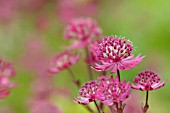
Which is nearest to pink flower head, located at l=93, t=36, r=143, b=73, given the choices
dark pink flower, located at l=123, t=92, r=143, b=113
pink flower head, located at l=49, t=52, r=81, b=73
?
pink flower head, located at l=49, t=52, r=81, b=73

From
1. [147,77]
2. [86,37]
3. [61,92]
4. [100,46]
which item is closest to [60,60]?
[86,37]

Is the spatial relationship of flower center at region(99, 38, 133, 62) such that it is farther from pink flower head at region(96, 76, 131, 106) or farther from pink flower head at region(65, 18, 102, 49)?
pink flower head at region(65, 18, 102, 49)

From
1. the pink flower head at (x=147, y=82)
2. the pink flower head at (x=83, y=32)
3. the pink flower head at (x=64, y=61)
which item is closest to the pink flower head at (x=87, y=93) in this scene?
Result: the pink flower head at (x=147, y=82)

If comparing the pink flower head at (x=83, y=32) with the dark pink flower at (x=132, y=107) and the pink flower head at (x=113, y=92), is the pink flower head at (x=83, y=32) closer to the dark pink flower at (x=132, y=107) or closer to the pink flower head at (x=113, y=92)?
the dark pink flower at (x=132, y=107)

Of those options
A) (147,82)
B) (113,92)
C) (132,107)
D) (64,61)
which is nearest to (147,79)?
(147,82)

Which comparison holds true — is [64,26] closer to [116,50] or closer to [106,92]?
[116,50]

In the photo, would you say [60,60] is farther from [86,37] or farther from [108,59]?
[108,59]

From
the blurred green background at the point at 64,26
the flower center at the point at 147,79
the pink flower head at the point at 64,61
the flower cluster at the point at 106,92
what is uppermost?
the flower center at the point at 147,79
